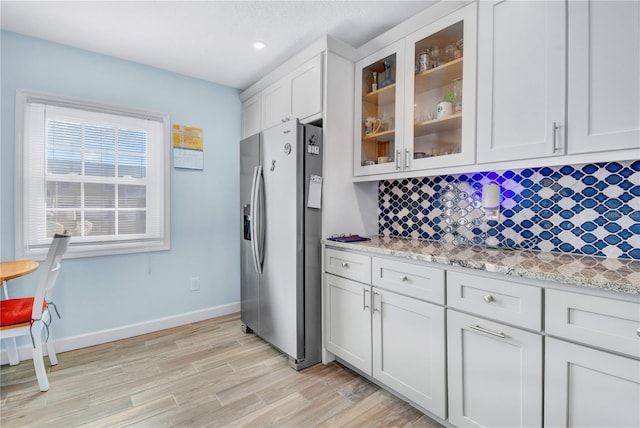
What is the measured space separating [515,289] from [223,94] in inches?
124

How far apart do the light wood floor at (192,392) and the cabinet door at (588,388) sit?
73 cm

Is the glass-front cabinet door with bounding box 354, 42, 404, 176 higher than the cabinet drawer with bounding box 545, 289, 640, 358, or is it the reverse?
the glass-front cabinet door with bounding box 354, 42, 404, 176

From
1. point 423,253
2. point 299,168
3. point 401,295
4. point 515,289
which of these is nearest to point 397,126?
point 299,168

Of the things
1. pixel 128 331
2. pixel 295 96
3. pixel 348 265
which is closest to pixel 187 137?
pixel 295 96

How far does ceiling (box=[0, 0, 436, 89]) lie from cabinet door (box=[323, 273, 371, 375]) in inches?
71.9

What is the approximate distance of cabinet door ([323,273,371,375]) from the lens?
6.37 ft

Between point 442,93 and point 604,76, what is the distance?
0.78 meters

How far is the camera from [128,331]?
2.71m

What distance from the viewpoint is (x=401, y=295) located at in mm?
1727

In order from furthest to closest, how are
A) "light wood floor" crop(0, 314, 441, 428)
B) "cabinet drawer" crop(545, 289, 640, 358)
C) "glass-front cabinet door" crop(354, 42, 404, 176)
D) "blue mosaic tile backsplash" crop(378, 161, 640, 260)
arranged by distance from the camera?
1. "glass-front cabinet door" crop(354, 42, 404, 176)
2. "light wood floor" crop(0, 314, 441, 428)
3. "blue mosaic tile backsplash" crop(378, 161, 640, 260)
4. "cabinet drawer" crop(545, 289, 640, 358)

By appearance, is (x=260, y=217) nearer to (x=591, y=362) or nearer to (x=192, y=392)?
(x=192, y=392)

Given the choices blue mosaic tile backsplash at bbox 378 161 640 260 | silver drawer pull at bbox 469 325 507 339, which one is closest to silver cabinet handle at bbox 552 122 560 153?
blue mosaic tile backsplash at bbox 378 161 640 260

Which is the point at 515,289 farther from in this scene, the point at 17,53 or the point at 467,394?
the point at 17,53

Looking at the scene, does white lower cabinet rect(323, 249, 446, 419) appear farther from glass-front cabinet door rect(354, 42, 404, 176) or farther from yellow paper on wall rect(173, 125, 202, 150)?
yellow paper on wall rect(173, 125, 202, 150)
